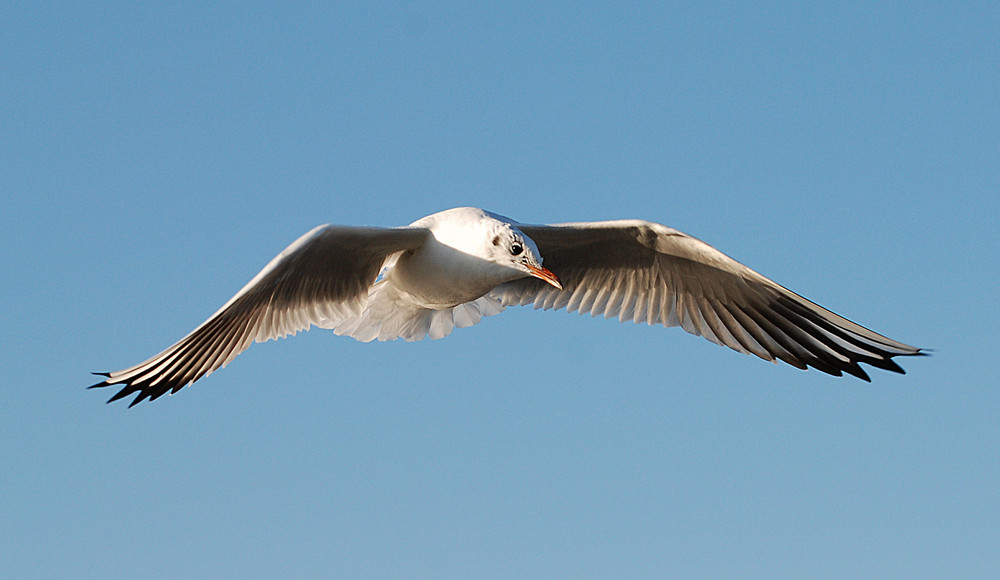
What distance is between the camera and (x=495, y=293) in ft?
27.8

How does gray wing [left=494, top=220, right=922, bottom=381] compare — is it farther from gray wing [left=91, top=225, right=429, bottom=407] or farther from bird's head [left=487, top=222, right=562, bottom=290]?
gray wing [left=91, top=225, right=429, bottom=407]

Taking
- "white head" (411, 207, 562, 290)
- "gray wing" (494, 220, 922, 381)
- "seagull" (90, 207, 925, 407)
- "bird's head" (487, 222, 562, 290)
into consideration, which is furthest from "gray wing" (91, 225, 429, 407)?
"gray wing" (494, 220, 922, 381)

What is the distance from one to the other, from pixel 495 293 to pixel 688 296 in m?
1.68

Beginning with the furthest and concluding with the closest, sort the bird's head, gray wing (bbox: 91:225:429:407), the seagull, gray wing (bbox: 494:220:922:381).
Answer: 1. gray wing (bbox: 494:220:922:381)
2. the bird's head
3. the seagull
4. gray wing (bbox: 91:225:429:407)

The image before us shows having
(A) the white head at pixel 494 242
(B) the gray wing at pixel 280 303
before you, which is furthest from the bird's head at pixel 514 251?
(B) the gray wing at pixel 280 303

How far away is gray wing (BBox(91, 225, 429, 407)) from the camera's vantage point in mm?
6102

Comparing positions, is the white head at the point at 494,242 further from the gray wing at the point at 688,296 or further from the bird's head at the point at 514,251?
the gray wing at the point at 688,296

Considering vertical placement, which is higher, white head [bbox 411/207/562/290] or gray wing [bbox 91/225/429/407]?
white head [bbox 411/207/562/290]

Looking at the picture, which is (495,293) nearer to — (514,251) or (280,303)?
(514,251)

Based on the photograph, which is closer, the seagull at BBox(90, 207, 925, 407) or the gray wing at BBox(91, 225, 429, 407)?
the gray wing at BBox(91, 225, 429, 407)

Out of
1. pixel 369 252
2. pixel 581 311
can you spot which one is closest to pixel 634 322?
pixel 581 311

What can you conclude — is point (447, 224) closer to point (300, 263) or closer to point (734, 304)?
point (300, 263)

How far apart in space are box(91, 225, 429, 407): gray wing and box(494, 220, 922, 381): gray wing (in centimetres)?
130

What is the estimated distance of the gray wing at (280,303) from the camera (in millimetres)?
6102
